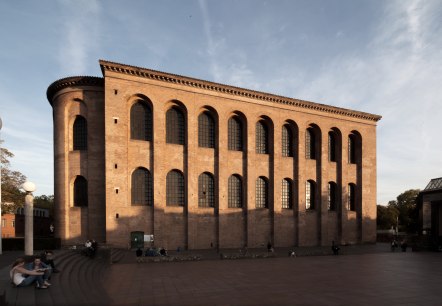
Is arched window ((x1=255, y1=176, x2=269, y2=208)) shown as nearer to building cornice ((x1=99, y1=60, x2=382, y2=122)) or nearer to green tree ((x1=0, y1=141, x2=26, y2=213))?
building cornice ((x1=99, y1=60, x2=382, y2=122))

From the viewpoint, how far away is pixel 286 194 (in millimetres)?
36125

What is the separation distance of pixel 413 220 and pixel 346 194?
3603 cm

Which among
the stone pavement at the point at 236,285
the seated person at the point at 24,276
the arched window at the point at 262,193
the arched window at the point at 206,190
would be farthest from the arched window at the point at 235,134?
the seated person at the point at 24,276

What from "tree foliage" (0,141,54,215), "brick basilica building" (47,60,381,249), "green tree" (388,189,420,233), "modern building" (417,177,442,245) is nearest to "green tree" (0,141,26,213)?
"tree foliage" (0,141,54,215)

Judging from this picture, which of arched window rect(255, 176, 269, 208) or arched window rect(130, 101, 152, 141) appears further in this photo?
arched window rect(255, 176, 269, 208)

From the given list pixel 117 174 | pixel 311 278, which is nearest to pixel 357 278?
pixel 311 278

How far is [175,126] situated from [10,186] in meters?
21.6

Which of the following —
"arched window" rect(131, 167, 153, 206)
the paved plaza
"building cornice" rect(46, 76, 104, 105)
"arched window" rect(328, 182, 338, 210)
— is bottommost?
the paved plaza

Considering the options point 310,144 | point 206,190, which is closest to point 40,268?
point 206,190

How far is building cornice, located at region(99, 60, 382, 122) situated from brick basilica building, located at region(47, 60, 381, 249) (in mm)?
109

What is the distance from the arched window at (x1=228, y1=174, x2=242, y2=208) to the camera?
32.6 m

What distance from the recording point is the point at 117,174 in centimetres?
2700

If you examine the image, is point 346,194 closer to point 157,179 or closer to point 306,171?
point 306,171

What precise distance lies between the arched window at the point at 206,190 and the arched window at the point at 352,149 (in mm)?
21182
